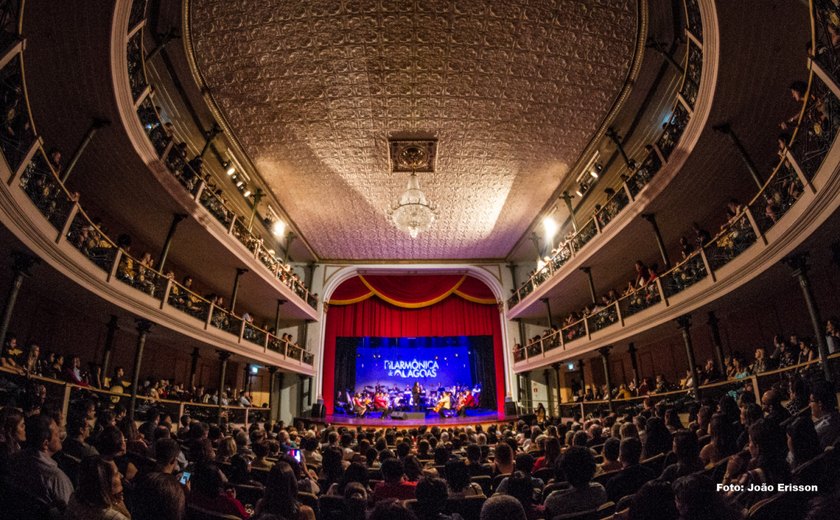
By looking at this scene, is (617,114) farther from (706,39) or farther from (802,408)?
(802,408)

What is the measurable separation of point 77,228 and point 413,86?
22.2ft

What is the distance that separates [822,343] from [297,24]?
9779mm

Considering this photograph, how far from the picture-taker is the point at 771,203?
6203mm

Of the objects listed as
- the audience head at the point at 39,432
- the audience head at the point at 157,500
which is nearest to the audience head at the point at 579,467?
the audience head at the point at 157,500

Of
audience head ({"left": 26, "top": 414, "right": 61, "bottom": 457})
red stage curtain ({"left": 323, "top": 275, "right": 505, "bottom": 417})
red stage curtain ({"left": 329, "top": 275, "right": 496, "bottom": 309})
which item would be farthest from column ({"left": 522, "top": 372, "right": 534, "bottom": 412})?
audience head ({"left": 26, "top": 414, "right": 61, "bottom": 457})

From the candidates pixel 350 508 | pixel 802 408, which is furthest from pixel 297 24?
pixel 802 408

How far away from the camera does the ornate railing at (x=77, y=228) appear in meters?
5.04

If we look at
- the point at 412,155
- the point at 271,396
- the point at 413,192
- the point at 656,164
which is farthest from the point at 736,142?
the point at 271,396

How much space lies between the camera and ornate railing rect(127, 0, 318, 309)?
668 cm

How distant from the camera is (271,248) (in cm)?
1609

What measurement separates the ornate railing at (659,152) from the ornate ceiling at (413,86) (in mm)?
1311

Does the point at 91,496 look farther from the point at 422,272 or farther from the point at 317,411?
the point at 422,272

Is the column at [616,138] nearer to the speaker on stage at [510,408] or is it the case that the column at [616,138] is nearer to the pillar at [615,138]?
the pillar at [615,138]

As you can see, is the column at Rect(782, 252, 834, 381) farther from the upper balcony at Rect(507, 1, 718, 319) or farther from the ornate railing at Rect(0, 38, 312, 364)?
the ornate railing at Rect(0, 38, 312, 364)
